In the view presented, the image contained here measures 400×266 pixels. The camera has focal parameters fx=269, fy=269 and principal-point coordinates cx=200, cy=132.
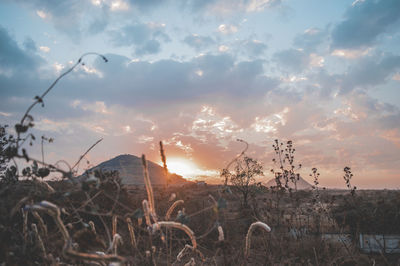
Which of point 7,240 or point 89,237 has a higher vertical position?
point 89,237

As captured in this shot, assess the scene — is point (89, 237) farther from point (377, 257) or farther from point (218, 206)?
point (377, 257)

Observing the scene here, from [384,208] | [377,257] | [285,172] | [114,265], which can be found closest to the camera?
[114,265]

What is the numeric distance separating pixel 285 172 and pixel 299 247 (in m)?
2.42

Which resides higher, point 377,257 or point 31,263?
point 31,263

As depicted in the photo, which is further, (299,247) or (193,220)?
(193,220)

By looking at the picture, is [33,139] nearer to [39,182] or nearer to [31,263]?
[39,182]

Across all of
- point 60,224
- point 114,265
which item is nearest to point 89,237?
point 60,224

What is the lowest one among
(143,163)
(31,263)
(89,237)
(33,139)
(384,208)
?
(384,208)

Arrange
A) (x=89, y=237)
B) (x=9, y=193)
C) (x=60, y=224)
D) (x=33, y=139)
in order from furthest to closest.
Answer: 1. (x=33, y=139)
2. (x=9, y=193)
3. (x=89, y=237)
4. (x=60, y=224)

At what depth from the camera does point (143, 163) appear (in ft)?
3.77

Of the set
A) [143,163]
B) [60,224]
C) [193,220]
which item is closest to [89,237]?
[60,224]

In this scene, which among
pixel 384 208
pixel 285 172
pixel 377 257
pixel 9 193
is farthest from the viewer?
pixel 384 208

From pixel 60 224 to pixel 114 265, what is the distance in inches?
12.2

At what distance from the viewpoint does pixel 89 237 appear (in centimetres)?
127
